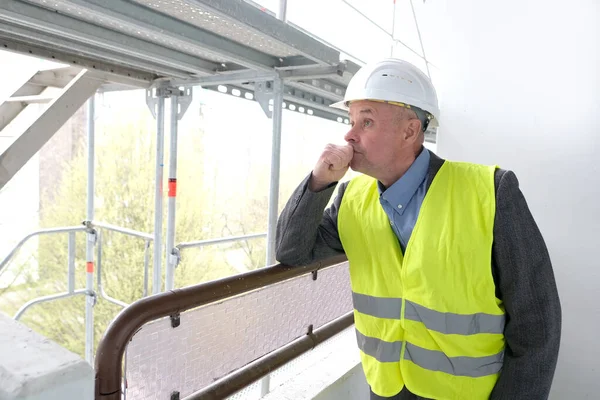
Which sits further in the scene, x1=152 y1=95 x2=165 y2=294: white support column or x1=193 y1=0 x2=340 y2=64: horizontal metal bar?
x1=152 y1=95 x2=165 y2=294: white support column

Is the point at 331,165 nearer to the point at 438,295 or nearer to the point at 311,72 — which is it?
the point at 438,295

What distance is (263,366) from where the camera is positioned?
1463 millimetres

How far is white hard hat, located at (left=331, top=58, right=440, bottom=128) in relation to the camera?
122cm

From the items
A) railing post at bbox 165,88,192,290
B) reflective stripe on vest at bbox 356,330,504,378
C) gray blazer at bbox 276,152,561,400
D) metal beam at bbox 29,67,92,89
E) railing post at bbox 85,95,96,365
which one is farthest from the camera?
railing post at bbox 85,95,96,365

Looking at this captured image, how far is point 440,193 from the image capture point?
1185mm

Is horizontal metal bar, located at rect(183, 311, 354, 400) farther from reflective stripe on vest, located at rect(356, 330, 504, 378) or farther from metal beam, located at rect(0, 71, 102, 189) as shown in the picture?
metal beam, located at rect(0, 71, 102, 189)

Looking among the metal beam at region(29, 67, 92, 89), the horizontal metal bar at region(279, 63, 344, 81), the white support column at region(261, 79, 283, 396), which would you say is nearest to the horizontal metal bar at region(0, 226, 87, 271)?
the metal beam at region(29, 67, 92, 89)

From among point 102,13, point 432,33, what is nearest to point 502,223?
point 432,33

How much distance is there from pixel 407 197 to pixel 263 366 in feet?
2.47

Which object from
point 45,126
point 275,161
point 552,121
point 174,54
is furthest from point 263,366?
point 45,126

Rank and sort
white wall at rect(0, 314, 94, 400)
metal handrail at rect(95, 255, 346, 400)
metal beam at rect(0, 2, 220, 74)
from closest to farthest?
1. white wall at rect(0, 314, 94, 400)
2. metal handrail at rect(95, 255, 346, 400)
3. metal beam at rect(0, 2, 220, 74)

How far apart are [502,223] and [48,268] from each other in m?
14.3

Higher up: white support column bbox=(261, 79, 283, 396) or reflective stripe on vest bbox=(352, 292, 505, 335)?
white support column bbox=(261, 79, 283, 396)

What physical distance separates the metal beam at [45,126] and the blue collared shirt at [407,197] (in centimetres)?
274
